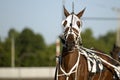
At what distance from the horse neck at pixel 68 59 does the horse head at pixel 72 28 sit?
248mm

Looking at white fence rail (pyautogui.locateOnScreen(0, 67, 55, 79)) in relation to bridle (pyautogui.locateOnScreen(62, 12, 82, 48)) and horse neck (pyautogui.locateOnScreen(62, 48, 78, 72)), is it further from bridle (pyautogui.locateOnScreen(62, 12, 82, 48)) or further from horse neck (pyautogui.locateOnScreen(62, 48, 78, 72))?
bridle (pyautogui.locateOnScreen(62, 12, 82, 48))

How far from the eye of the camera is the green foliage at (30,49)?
46.7 m

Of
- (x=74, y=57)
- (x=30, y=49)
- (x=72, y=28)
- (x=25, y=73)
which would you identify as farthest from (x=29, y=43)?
(x=72, y=28)

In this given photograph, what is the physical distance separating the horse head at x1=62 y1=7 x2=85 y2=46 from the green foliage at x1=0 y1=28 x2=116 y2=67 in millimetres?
24583

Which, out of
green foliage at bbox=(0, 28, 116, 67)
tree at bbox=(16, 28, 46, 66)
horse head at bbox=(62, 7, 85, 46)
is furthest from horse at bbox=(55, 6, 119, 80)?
tree at bbox=(16, 28, 46, 66)

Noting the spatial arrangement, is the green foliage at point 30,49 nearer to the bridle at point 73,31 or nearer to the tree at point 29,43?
the tree at point 29,43

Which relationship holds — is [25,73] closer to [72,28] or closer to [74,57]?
[74,57]

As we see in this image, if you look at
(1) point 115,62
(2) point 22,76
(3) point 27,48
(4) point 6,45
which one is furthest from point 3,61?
(1) point 115,62

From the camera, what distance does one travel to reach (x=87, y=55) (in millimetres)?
10344

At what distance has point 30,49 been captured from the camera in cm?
6931

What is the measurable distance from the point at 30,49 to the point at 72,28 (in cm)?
5985

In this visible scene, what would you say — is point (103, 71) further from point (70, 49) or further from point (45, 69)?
point (45, 69)

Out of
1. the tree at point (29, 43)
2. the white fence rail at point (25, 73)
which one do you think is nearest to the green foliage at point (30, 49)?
the tree at point (29, 43)

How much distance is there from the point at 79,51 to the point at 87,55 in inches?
13.4
